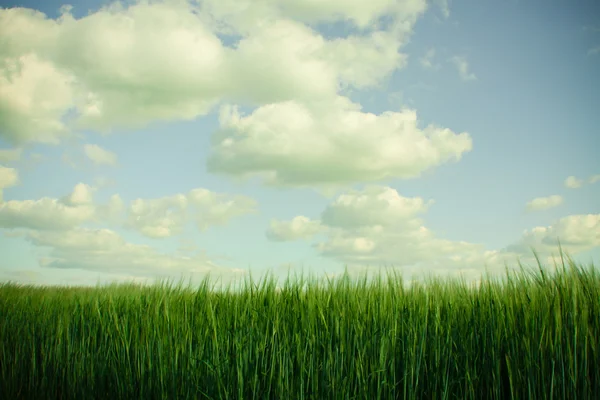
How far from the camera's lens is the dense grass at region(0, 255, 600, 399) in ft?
10.3

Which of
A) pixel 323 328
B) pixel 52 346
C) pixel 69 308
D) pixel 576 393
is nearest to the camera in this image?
pixel 576 393

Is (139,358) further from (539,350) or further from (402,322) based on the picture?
(539,350)

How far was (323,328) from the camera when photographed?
3.62 meters

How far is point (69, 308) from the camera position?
22.1 feet

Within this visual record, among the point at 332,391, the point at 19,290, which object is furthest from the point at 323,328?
the point at 19,290

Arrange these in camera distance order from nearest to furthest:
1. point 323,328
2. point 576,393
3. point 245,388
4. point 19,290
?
point 576,393
point 245,388
point 323,328
point 19,290

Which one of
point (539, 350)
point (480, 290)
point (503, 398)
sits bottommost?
point (503, 398)

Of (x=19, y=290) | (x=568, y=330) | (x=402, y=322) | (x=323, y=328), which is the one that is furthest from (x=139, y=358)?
(x=19, y=290)

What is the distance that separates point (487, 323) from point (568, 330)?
57cm

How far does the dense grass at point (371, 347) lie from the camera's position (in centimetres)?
314

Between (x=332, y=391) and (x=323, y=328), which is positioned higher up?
(x=323, y=328)

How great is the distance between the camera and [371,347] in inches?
133

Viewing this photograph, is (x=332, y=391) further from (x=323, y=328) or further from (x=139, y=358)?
(x=139, y=358)

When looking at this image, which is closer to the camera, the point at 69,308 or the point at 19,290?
the point at 69,308
